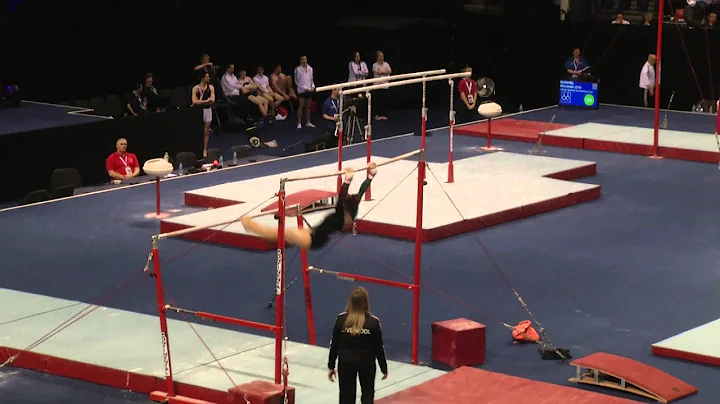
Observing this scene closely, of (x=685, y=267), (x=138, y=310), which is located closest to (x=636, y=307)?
(x=685, y=267)

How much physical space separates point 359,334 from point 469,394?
133 cm

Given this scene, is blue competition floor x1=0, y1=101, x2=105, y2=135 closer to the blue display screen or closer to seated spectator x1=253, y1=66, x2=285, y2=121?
seated spectator x1=253, y1=66, x2=285, y2=121

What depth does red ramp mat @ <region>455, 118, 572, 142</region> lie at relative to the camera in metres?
20.3

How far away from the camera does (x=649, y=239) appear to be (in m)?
13.9

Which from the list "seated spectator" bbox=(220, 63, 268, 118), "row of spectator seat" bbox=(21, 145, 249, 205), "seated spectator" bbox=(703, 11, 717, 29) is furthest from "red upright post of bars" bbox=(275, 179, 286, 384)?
"seated spectator" bbox=(703, 11, 717, 29)

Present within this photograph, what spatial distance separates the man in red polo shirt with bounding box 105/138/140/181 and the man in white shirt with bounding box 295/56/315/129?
625cm

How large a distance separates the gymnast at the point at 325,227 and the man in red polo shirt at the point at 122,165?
6334 millimetres

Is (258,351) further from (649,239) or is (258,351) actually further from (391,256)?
(649,239)

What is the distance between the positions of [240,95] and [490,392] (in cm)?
1397

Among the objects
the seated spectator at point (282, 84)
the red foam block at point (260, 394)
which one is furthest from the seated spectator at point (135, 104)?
the red foam block at point (260, 394)

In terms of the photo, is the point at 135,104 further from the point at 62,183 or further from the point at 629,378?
the point at 629,378

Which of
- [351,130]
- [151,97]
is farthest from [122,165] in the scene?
[351,130]

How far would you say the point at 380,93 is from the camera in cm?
2395

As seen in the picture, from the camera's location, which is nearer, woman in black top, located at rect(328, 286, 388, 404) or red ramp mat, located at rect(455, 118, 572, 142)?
woman in black top, located at rect(328, 286, 388, 404)
